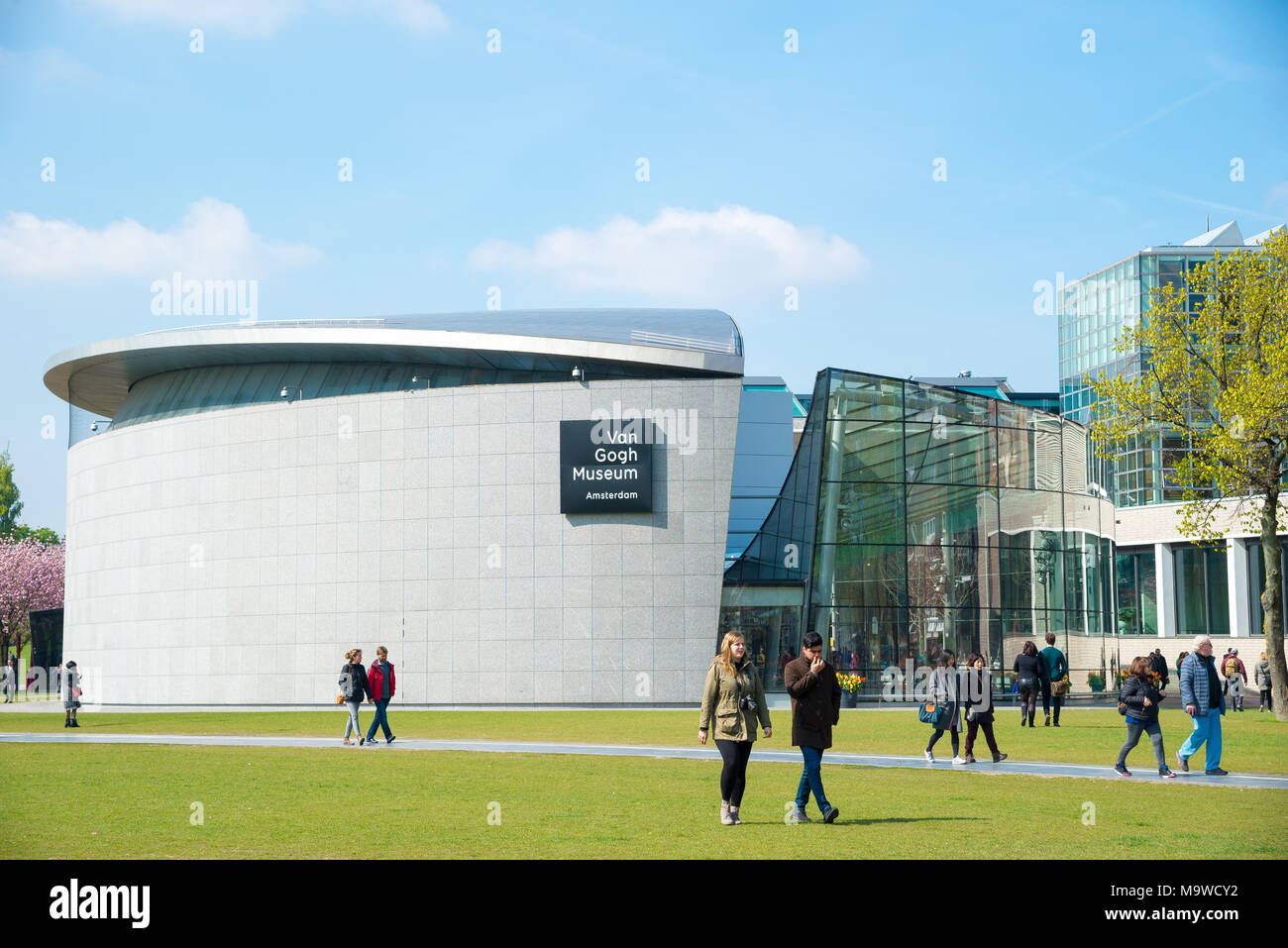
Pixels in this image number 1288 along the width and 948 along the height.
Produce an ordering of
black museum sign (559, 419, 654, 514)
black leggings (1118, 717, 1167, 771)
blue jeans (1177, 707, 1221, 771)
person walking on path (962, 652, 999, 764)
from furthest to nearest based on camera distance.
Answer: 1. black museum sign (559, 419, 654, 514)
2. person walking on path (962, 652, 999, 764)
3. blue jeans (1177, 707, 1221, 771)
4. black leggings (1118, 717, 1167, 771)

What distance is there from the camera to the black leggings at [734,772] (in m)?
12.0

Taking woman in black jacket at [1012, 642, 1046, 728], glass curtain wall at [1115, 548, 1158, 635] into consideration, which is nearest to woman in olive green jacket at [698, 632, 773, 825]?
woman in black jacket at [1012, 642, 1046, 728]

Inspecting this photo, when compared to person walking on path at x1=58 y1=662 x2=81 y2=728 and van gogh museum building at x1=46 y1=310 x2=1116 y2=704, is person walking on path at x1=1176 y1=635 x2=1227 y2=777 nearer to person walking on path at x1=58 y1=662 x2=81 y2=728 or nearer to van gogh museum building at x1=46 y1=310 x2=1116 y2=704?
van gogh museum building at x1=46 y1=310 x2=1116 y2=704

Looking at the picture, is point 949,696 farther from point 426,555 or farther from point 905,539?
point 426,555

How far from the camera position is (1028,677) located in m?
26.9

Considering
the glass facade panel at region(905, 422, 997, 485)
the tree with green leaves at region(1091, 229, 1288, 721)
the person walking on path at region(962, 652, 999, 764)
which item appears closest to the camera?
the person walking on path at region(962, 652, 999, 764)

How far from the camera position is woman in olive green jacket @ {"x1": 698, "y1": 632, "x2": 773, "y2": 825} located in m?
12.1

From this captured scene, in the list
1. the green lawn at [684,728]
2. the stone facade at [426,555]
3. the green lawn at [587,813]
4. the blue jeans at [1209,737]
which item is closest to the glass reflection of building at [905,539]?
the stone facade at [426,555]

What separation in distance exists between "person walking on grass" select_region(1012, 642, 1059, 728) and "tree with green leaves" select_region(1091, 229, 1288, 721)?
19.4 ft

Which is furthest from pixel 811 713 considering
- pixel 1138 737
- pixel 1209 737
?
pixel 1209 737

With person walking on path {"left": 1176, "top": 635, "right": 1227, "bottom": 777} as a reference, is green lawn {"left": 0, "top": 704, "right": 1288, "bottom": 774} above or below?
below

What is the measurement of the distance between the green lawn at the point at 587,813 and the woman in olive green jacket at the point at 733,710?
1.62ft

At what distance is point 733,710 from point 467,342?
3080 centimetres
